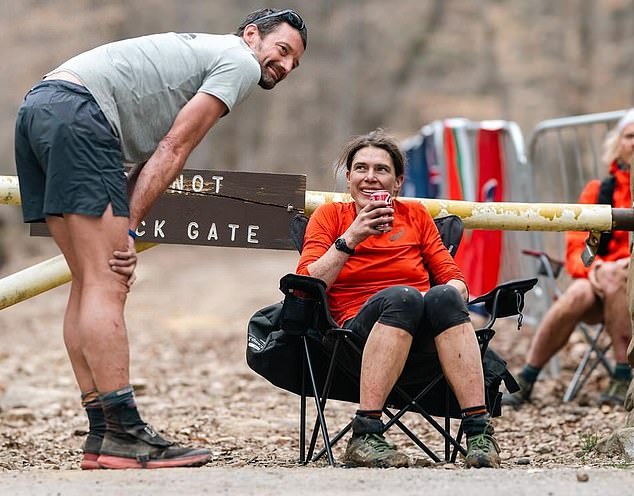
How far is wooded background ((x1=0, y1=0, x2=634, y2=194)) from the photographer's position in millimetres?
28656

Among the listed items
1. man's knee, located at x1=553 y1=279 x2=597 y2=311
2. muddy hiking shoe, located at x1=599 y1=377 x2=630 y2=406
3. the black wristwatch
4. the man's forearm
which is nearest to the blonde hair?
man's knee, located at x1=553 y1=279 x2=597 y2=311

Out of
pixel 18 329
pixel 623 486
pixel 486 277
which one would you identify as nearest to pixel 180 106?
pixel 623 486

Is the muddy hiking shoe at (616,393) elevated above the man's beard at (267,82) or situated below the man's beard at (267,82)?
below

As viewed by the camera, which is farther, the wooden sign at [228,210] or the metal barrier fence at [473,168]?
the metal barrier fence at [473,168]

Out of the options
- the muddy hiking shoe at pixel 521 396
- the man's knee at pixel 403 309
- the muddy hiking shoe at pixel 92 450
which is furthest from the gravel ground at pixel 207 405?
the man's knee at pixel 403 309

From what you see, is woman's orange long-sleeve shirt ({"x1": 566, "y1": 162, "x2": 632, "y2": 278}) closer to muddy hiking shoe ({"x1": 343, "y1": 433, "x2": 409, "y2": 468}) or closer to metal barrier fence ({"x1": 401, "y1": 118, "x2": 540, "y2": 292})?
metal barrier fence ({"x1": 401, "y1": 118, "x2": 540, "y2": 292})

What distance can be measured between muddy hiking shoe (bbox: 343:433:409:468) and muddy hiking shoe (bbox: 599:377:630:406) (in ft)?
8.35

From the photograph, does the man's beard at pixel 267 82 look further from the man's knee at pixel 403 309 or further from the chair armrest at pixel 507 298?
the chair armrest at pixel 507 298

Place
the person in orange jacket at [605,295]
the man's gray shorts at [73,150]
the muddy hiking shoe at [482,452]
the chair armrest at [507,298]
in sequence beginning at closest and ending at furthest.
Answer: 1. the man's gray shorts at [73,150]
2. the muddy hiking shoe at [482,452]
3. the chair armrest at [507,298]
4. the person in orange jacket at [605,295]

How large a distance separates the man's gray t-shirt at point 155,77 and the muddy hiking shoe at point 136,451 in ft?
2.89

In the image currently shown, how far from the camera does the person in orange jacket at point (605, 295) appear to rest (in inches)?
248

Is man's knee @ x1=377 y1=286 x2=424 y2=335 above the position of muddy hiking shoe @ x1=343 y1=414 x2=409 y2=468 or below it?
above

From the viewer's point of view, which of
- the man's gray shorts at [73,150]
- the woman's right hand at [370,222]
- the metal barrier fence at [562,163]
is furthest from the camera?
the metal barrier fence at [562,163]

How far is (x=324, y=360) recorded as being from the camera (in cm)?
448
